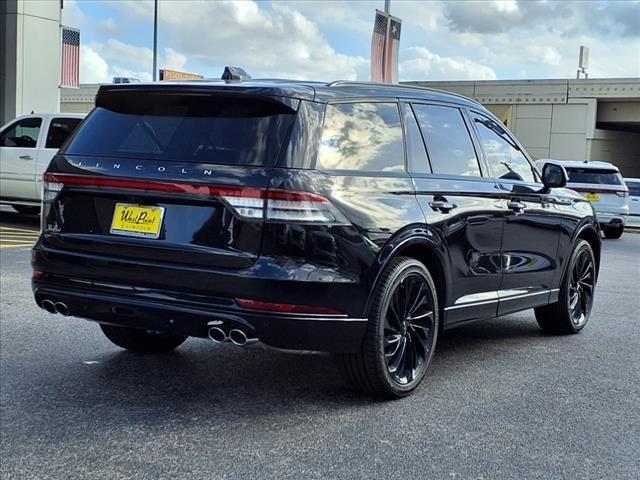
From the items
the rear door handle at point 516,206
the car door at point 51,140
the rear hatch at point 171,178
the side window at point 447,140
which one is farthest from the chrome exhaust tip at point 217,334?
the car door at point 51,140

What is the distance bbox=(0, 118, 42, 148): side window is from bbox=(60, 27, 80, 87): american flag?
29.1 feet

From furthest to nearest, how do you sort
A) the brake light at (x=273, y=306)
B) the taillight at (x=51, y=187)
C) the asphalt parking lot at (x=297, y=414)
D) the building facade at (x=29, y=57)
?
the building facade at (x=29, y=57) → the taillight at (x=51, y=187) → the brake light at (x=273, y=306) → the asphalt parking lot at (x=297, y=414)

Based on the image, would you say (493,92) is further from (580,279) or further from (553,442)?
(553,442)

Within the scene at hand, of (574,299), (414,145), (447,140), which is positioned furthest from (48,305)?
(574,299)

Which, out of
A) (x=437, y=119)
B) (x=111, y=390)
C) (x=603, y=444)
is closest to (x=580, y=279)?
(x=437, y=119)

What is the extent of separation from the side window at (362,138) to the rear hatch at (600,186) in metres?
15.4

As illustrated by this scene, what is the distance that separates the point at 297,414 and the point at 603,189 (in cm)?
1649

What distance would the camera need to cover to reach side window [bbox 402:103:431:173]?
17.0 feet

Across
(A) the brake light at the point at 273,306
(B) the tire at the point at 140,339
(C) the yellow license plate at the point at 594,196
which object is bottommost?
(B) the tire at the point at 140,339

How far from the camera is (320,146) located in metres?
4.50

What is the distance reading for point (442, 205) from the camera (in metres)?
5.20

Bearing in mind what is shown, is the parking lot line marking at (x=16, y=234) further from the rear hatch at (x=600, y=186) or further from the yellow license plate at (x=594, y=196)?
the yellow license plate at (x=594, y=196)

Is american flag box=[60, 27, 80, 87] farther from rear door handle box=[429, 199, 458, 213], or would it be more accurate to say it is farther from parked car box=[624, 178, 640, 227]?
rear door handle box=[429, 199, 458, 213]

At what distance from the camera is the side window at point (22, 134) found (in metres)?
15.2
